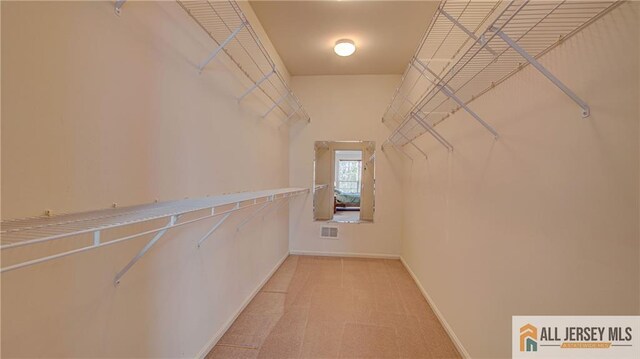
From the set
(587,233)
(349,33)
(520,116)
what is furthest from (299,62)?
(587,233)

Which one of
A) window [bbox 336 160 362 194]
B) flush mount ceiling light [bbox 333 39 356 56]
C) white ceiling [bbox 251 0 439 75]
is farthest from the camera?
window [bbox 336 160 362 194]

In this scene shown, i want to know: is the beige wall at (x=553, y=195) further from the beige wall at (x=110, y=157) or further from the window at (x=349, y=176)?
the window at (x=349, y=176)

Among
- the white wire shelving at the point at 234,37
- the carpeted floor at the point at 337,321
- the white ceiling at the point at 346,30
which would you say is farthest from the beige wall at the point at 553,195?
the white wire shelving at the point at 234,37

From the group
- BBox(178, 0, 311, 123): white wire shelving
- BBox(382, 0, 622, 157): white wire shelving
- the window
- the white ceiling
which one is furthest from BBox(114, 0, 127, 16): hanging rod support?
the window

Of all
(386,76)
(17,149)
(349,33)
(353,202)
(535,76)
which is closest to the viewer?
(17,149)

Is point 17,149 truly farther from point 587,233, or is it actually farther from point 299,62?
point 299,62

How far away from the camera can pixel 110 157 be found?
0.89m

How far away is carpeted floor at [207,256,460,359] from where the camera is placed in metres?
1.69

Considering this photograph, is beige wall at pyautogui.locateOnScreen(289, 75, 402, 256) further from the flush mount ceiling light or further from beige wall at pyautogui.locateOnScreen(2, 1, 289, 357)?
beige wall at pyautogui.locateOnScreen(2, 1, 289, 357)

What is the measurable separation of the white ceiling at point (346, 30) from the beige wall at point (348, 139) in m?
0.30

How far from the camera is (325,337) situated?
5.98 ft

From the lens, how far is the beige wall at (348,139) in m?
3.65

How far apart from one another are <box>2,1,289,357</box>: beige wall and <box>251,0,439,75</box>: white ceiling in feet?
3.55

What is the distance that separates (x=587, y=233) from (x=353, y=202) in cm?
311
